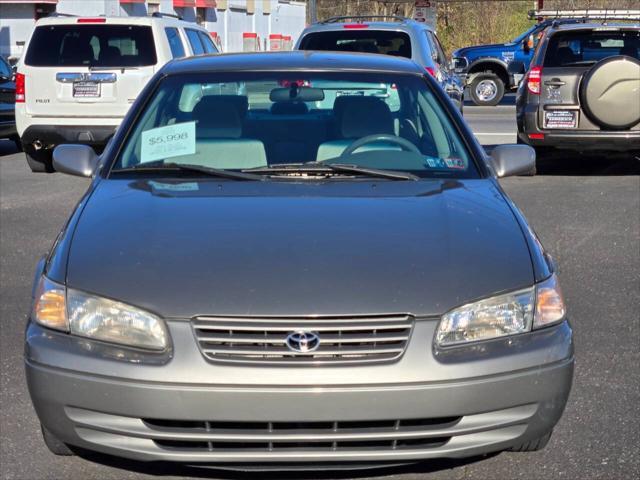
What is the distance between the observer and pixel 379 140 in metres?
5.27

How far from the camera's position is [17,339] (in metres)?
6.15

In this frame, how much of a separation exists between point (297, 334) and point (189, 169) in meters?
1.52

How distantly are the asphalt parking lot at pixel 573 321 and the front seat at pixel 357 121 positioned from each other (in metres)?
1.50

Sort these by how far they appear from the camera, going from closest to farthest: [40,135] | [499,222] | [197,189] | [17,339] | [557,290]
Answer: [557,290], [499,222], [197,189], [17,339], [40,135]

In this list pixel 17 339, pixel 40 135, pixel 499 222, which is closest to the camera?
pixel 499 222

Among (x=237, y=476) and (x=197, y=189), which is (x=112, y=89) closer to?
(x=197, y=189)

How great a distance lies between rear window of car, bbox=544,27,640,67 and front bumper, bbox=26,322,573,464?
945 cm

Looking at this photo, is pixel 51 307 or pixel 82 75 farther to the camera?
pixel 82 75

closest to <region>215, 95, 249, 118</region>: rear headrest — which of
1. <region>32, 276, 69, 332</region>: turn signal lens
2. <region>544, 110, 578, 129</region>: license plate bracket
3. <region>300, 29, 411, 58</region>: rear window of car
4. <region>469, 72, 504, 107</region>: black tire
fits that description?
<region>32, 276, 69, 332</region>: turn signal lens

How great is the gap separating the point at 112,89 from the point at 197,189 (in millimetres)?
8942

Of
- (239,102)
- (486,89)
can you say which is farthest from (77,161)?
(486,89)

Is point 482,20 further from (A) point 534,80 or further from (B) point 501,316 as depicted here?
(B) point 501,316

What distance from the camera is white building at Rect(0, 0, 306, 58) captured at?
34406 mm

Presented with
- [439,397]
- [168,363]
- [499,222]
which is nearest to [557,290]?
[499,222]
